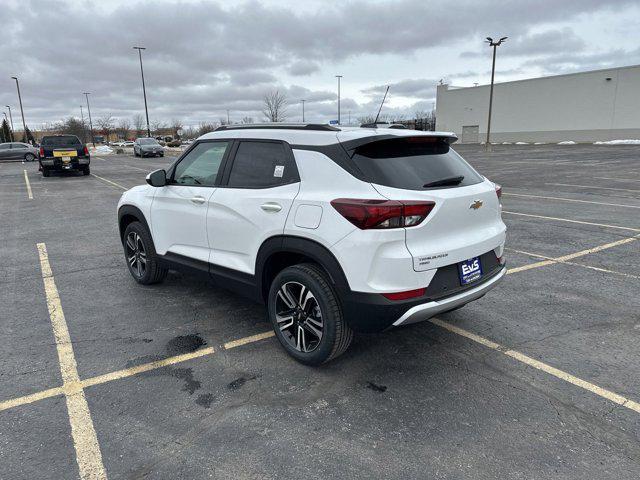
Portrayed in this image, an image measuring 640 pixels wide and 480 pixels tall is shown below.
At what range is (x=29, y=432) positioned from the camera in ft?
9.00

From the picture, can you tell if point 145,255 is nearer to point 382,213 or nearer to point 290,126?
point 290,126

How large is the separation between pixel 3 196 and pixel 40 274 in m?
10.4

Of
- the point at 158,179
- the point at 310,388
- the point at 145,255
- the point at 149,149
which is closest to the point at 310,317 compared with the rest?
the point at 310,388

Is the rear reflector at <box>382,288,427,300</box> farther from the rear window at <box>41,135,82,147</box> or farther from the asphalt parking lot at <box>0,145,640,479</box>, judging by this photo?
the rear window at <box>41,135,82,147</box>

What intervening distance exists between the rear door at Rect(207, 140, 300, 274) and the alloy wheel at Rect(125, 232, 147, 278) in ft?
5.18

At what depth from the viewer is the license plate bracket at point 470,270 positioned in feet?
10.7

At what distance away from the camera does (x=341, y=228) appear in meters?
2.98

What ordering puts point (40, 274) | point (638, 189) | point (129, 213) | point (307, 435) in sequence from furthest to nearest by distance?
point (638, 189) → point (40, 274) → point (129, 213) → point (307, 435)

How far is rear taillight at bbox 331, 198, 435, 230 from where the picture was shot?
9.48ft

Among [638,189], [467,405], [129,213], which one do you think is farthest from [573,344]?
[638,189]

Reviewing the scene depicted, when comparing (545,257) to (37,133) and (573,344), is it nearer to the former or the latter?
(573,344)

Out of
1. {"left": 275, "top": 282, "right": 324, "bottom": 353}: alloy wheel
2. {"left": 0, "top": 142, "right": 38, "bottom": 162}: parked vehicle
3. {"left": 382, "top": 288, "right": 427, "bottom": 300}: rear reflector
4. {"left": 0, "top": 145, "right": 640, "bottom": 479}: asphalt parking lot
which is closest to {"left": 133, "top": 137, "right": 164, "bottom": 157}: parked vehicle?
{"left": 0, "top": 142, "right": 38, "bottom": 162}: parked vehicle

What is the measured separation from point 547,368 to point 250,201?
8.32ft

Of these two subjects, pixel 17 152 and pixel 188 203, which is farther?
pixel 17 152
